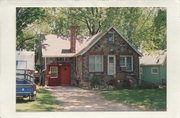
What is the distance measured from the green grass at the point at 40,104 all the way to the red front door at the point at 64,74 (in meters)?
0.82

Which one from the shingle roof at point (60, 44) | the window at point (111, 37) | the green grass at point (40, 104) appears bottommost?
the green grass at point (40, 104)

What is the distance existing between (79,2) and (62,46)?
2070 millimetres

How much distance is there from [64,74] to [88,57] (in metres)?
0.99

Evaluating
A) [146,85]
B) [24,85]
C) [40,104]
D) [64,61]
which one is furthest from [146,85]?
[24,85]

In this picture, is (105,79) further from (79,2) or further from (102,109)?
(79,2)

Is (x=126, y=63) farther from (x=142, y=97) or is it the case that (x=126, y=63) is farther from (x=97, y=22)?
(x=97, y=22)

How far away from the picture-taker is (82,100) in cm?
800

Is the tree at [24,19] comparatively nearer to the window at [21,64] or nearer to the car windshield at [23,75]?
the window at [21,64]

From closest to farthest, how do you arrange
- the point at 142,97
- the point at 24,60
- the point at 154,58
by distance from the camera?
1. the point at 24,60
2. the point at 142,97
3. the point at 154,58

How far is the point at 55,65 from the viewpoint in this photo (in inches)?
374

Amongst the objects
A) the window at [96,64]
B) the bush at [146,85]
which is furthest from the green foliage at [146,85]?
the window at [96,64]

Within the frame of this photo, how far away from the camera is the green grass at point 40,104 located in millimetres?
7598

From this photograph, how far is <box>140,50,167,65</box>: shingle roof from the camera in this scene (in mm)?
8484
